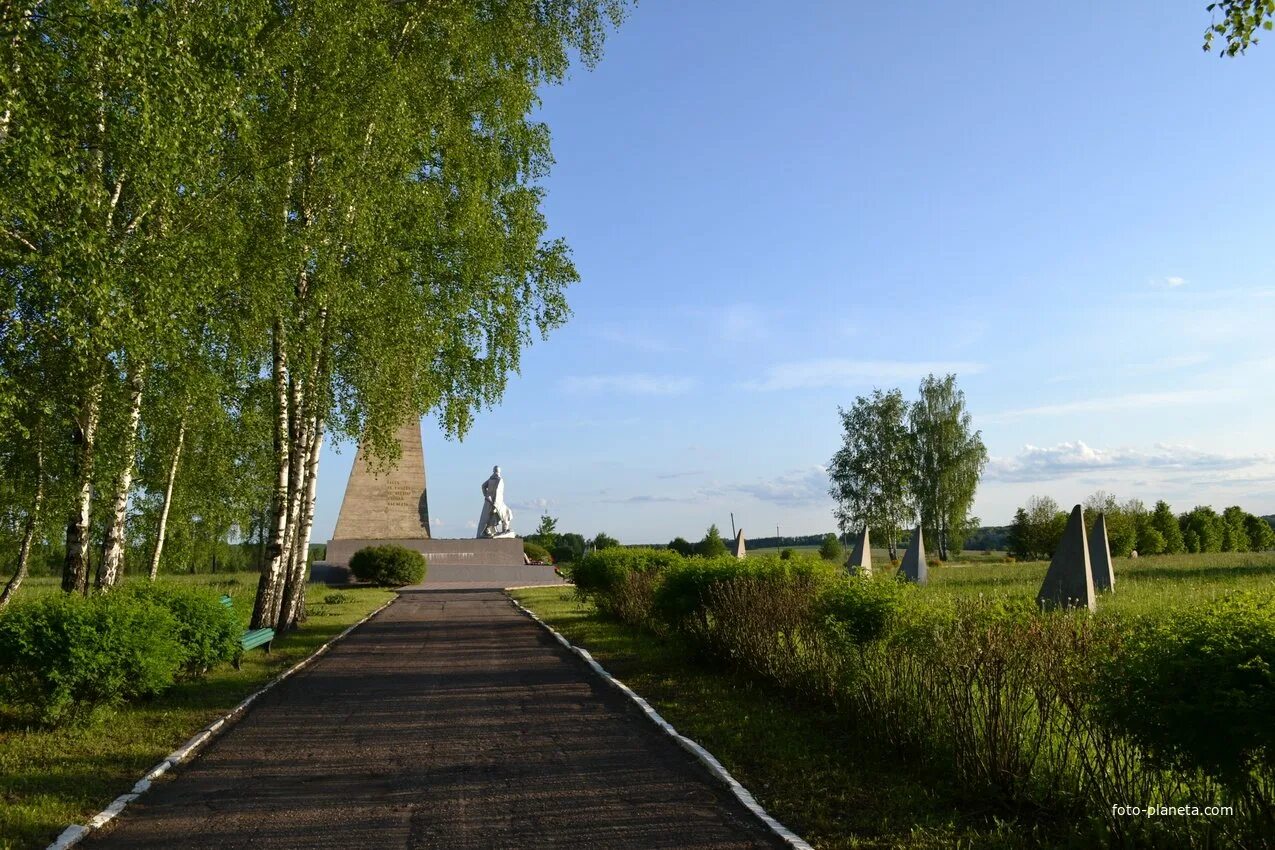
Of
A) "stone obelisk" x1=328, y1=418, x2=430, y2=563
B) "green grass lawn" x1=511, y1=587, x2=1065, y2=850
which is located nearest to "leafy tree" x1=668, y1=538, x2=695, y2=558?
"stone obelisk" x1=328, y1=418, x2=430, y2=563

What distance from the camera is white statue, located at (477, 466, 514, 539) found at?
45.3 metres

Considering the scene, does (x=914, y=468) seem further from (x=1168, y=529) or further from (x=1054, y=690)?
(x=1054, y=690)

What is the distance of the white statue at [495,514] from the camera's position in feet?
149

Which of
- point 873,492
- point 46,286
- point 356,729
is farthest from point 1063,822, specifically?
point 873,492

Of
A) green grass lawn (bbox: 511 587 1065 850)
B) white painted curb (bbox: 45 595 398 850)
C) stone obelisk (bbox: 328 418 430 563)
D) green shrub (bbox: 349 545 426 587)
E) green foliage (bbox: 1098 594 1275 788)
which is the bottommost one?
green grass lawn (bbox: 511 587 1065 850)

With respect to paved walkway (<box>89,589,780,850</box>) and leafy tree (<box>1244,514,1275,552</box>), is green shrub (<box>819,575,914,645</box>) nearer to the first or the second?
paved walkway (<box>89,589,780,850</box>)

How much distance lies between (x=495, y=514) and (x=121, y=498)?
34.2 meters

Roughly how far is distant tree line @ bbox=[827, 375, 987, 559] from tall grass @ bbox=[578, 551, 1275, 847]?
48071mm

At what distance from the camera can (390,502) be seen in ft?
138

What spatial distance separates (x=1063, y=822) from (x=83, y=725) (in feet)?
24.7

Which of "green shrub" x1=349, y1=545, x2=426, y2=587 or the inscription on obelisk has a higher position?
the inscription on obelisk

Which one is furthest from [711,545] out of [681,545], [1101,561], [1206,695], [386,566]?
[1206,695]

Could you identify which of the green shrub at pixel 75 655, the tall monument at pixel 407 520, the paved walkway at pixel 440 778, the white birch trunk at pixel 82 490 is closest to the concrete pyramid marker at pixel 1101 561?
the paved walkway at pixel 440 778

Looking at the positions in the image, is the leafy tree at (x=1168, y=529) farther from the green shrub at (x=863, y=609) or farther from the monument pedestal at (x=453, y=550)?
the green shrub at (x=863, y=609)
